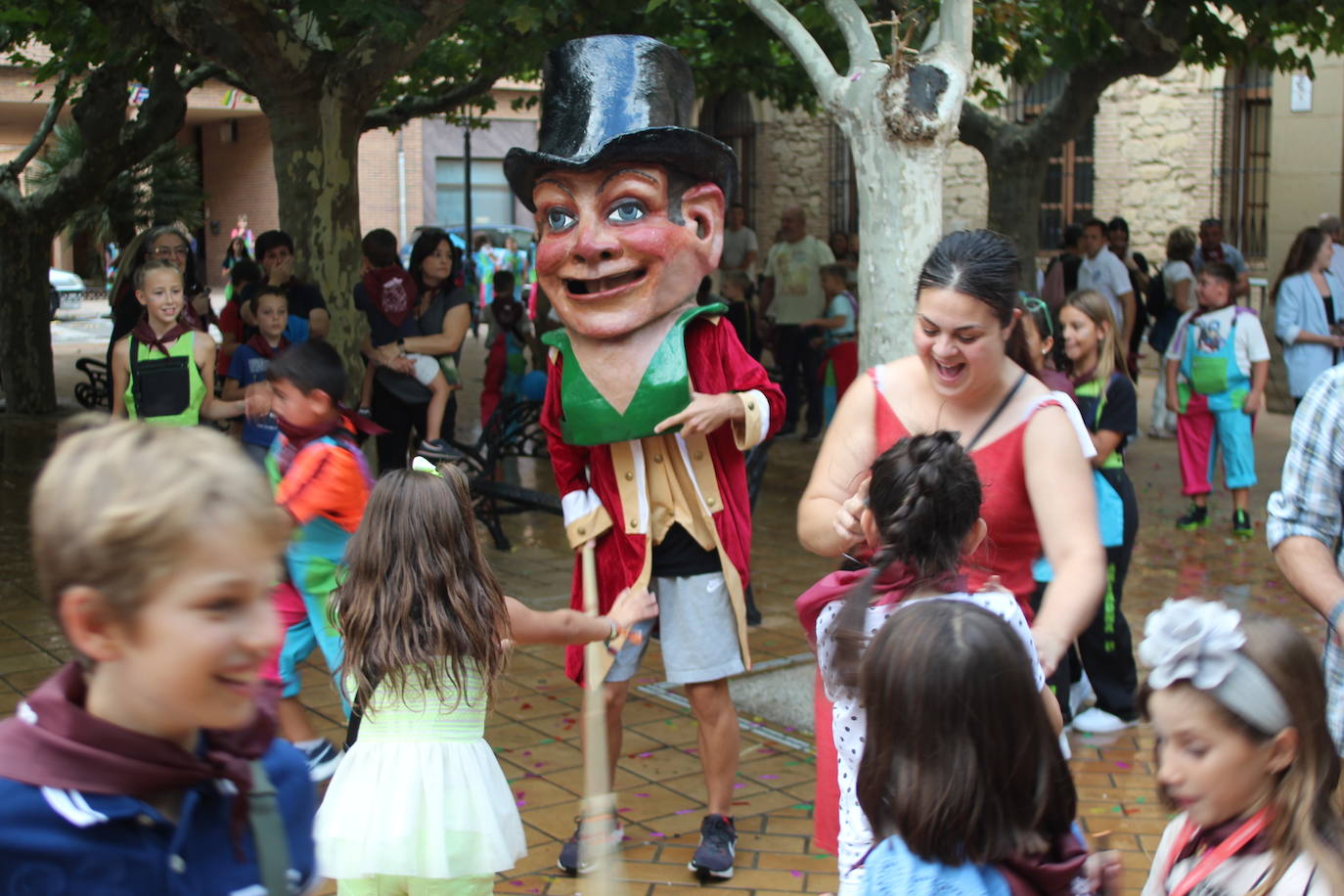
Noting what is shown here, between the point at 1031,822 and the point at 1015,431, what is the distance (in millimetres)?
1257

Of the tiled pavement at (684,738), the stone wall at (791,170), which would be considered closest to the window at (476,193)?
the stone wall at (791,170)

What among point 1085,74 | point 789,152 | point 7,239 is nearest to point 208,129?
point 789,152

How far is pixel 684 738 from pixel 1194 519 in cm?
486

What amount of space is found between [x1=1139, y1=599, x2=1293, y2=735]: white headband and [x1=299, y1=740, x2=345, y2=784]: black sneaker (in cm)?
298

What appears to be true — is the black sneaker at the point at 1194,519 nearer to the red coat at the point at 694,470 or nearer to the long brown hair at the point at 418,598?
the red coat at the point at 694,470

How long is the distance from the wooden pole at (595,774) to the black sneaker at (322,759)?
2.97 ft

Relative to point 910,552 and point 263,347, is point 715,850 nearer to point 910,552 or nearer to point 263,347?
point 910,552

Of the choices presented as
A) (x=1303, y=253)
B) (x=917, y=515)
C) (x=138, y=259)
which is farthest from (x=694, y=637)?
(x=1303, y=253)

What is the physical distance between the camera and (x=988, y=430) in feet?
10.7

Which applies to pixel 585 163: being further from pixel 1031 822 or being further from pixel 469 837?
pixel 1031 822

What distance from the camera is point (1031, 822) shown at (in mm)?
2137

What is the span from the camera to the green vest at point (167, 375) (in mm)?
6348

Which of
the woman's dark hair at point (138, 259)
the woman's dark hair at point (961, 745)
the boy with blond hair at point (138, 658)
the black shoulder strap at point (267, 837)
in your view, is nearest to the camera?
the boy with blond hair at point (138, 658)

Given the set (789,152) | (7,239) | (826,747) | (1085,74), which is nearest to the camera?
(826,747)
